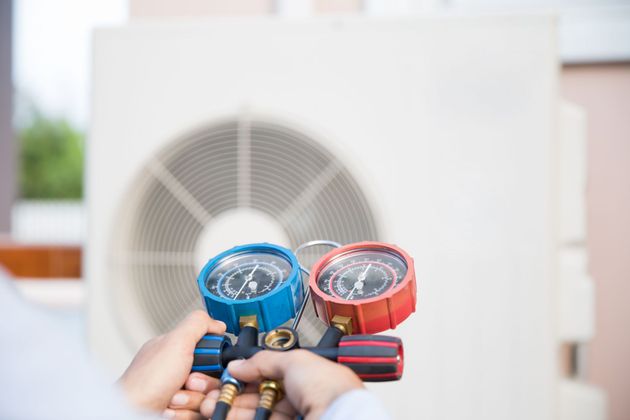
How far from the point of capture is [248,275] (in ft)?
1.58

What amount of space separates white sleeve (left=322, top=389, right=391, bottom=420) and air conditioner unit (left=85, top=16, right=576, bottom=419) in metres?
0.43

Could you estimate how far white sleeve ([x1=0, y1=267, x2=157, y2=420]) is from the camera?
23cm

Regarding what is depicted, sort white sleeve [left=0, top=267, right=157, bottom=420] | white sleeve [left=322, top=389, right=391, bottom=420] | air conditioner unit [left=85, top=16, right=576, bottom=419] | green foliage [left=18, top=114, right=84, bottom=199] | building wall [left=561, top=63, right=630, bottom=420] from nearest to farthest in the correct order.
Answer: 1. white sleeve [left=0, top=267, right=157, bottom=420]
2. white sleeve [left=322, top=389, right=391, bottom=420]
3. air conditioner unit [left=85, top=16, right=576, bottom=419]
4. building wall [left=561, top=63, right=630, bottom=420]
5. green foliage [left=18, top=114, right=84, bottom=199]

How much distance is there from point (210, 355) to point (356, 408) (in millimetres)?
142

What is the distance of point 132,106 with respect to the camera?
95 centimetres

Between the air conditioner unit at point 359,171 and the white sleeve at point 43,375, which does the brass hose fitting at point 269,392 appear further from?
the air conditioner unit at point 359,171

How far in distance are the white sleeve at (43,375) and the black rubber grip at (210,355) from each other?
186mm

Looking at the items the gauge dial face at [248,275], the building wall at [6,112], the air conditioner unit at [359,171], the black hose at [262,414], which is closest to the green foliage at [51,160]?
the building wall at [6,112]

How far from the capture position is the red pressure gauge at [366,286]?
433 mm

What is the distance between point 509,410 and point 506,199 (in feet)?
1.04

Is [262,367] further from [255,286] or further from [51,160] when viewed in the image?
[51,160]

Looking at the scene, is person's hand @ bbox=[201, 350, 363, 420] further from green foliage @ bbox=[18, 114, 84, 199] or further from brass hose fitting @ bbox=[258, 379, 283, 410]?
green foliage @ bbox=[18, 114, 84, 199]

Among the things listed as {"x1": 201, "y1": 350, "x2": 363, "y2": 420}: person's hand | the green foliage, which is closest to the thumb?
{"x1": 201, "y1": 350, "x2": 363, "y2": 420}: person's hand

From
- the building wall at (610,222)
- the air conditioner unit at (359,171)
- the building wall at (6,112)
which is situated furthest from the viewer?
the building wall at (6,112)
